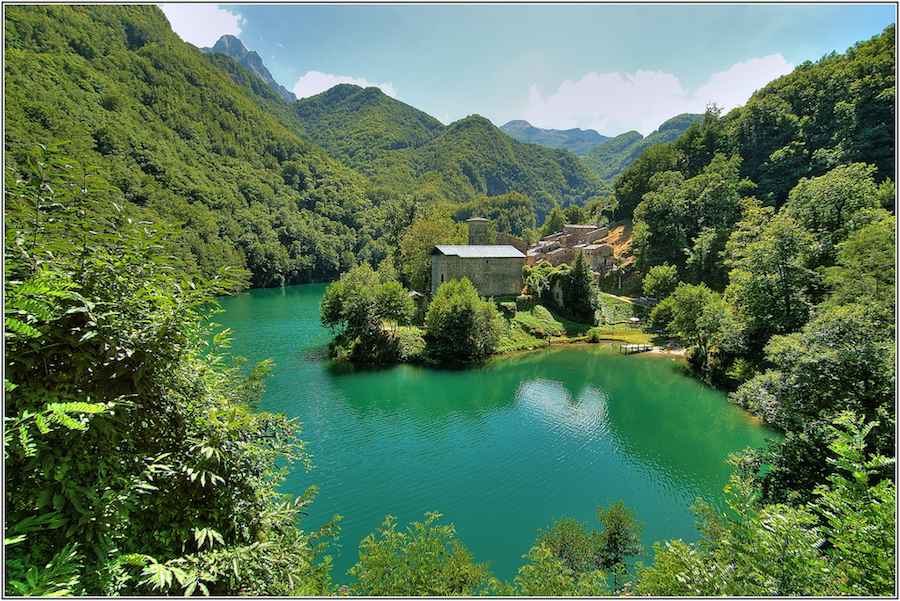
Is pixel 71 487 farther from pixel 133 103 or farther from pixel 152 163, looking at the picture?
pixel 133 103

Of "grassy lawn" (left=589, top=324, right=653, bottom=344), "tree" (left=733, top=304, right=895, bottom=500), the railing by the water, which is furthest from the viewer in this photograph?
"grassy lawn" (left=589, top=324, right=653, bottom=344)

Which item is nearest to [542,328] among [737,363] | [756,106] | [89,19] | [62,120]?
[737,363]

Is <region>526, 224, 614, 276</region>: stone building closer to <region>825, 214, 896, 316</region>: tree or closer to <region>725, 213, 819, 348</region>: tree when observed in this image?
<region>725, 213, 819, 348</region>: tree

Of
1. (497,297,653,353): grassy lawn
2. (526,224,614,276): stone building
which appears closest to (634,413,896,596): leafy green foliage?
(497,297,653,353): grassy lawn

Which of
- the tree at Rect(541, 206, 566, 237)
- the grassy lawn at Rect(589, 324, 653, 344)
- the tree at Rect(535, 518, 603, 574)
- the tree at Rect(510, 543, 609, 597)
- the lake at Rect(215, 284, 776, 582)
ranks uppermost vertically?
the tree at Rect(541, 206, 566, 237)

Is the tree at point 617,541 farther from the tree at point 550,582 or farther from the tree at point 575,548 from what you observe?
the tree at point 550,582

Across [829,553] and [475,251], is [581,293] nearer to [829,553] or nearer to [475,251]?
[475,251]

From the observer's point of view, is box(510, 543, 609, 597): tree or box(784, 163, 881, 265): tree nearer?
box(510, 543, 609, 597): tree
